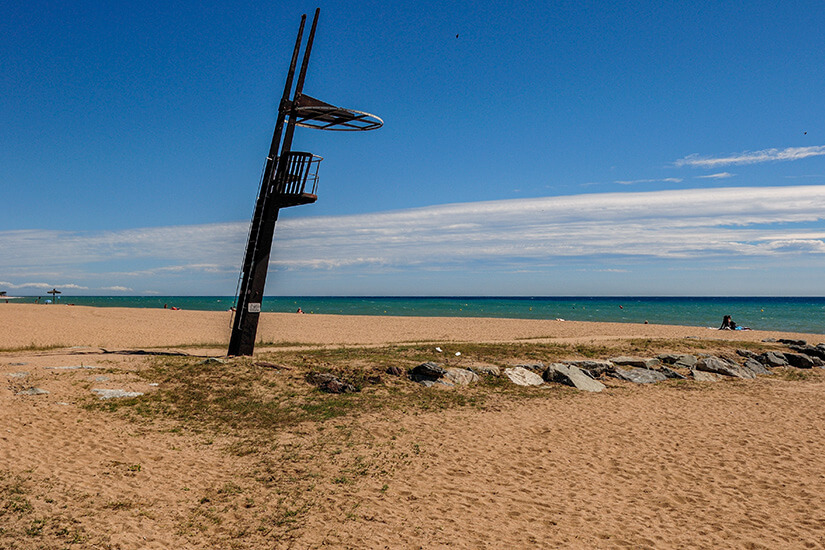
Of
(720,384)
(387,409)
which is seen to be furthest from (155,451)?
(720,384)

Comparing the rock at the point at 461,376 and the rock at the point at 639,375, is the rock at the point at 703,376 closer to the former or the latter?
the rock at the point at 639,375

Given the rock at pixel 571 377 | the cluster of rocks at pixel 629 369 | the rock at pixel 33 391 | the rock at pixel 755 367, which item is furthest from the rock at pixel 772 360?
the rock at pixel 33 391

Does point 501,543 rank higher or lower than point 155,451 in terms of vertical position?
higher

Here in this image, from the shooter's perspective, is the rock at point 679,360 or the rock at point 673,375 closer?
the rock at point 673,375

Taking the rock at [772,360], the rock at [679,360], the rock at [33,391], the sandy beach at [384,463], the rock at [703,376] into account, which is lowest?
the rock at [33,391]

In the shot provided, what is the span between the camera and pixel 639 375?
682 inches

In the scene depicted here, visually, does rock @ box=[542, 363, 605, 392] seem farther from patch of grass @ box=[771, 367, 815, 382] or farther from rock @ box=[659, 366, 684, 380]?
patch of grass @ box=[771, 367, 815, 382]

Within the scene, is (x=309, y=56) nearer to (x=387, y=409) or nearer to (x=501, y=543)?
(x=387, y=409)

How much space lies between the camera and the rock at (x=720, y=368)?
18.5 metres

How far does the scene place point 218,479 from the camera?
26.9 ft

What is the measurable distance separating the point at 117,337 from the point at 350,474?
73.7 ft

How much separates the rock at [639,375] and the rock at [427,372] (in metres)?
6.19

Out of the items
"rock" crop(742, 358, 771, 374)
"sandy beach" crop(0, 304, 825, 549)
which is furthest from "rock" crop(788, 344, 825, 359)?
"sandy beach" crop(0, 304, 825, 549)

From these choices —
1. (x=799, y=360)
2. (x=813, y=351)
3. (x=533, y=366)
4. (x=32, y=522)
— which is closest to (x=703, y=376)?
(x=533, y=366)
